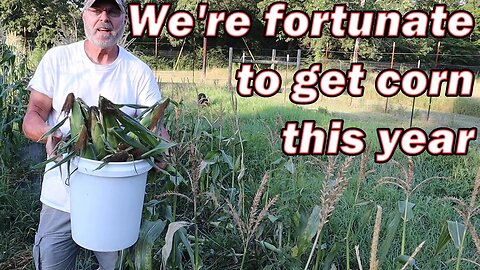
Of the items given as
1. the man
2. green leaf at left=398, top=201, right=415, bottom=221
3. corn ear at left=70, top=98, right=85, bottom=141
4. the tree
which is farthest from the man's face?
the tree

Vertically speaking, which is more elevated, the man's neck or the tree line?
the tree line

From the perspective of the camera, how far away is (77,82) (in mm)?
1457

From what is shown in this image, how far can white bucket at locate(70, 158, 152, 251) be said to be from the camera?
3.34 feet

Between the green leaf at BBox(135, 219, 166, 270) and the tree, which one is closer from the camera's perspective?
the green leaf at BBox(135, 219, 166, 270)

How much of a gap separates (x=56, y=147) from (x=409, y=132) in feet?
10.4

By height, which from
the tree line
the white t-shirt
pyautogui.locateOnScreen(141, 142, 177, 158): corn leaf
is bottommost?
pyautogui.locateOnScreen(141, 142, 177, 158): corn leaf

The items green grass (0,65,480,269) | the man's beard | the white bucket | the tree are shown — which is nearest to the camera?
the white bucket

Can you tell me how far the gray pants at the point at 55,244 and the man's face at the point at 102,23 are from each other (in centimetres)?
58

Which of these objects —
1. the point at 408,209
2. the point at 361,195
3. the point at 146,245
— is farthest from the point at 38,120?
the point at 361,195

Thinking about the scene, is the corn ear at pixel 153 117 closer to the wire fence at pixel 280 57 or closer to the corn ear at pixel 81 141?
the corn ear at pixel 81 141

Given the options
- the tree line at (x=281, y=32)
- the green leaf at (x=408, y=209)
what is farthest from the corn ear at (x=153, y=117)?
the tree line at (x=281, y=32)

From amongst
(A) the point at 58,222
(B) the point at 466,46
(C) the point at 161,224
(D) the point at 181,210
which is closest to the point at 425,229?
(D) the point at 181,210

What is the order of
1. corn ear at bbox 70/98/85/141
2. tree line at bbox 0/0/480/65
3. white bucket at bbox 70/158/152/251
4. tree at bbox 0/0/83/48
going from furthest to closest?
tree at bbox 0/0/83/48
tree line at bbox 0/0/480/65
corn ear at bbox 70/98/85/141
white bucket at bbox 70/158/152/251

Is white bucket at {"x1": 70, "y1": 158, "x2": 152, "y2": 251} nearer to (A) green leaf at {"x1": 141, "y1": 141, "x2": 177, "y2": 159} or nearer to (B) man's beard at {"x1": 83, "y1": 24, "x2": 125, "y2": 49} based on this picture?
(A) green leaf at {"x1": 141, "y1": 141, "x2": 177, "y2": 159}
